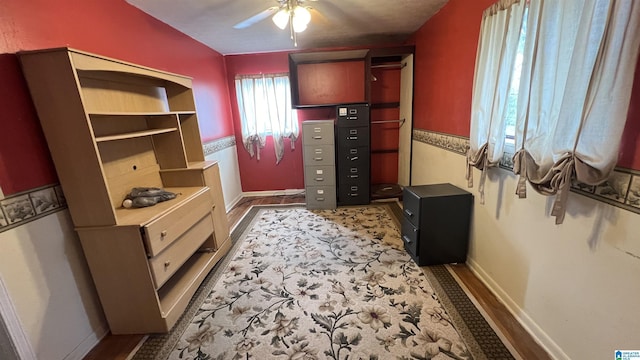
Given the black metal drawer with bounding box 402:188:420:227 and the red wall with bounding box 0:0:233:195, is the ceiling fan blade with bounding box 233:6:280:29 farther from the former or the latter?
the black metal drawer with bounding box 402:188:420:227

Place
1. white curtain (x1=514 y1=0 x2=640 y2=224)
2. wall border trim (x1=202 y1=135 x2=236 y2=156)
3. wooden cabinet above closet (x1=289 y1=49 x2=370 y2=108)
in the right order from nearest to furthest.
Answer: white curtain (x1=514 y1=0 x2=640 y2=224), wall border trim (x1=202 y1=135 x2=236 y2=156), wooden cabinet above closet (x1=289 y1=49 x2=370 y2=108)

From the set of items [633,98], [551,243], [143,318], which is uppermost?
[633,98]

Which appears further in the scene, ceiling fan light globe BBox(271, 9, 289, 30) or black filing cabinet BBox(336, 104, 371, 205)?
black filing cabinet BBox(336, 104, 371, 205)

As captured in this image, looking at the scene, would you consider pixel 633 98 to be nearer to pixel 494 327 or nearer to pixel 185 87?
pixel 494 327

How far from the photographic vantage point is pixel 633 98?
0.97m

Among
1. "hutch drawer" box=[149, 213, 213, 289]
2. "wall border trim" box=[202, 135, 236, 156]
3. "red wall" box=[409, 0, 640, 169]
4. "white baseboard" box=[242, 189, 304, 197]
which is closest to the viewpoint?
"hutch drawer" box=[149, 213, 213, 289]

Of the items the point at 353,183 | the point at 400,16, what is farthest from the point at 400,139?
the point at 400,16

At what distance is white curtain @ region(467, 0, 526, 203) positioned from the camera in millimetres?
1518

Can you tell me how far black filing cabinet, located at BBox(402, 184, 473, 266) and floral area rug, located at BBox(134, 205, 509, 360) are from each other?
218 mm

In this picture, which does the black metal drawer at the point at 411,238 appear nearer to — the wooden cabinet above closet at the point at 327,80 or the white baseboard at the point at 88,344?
the wooden cabinet above closet at the point at 327,80

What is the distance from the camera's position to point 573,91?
1106mm

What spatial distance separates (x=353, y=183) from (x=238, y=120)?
2.16 metres

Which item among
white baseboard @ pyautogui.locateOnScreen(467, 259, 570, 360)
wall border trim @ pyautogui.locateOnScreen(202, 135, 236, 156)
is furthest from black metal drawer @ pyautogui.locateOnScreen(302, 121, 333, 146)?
white baseboard @ pyautogui.locateOnScreen(467, 259, 570, 360)

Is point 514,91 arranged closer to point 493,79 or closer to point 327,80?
point 493,79
